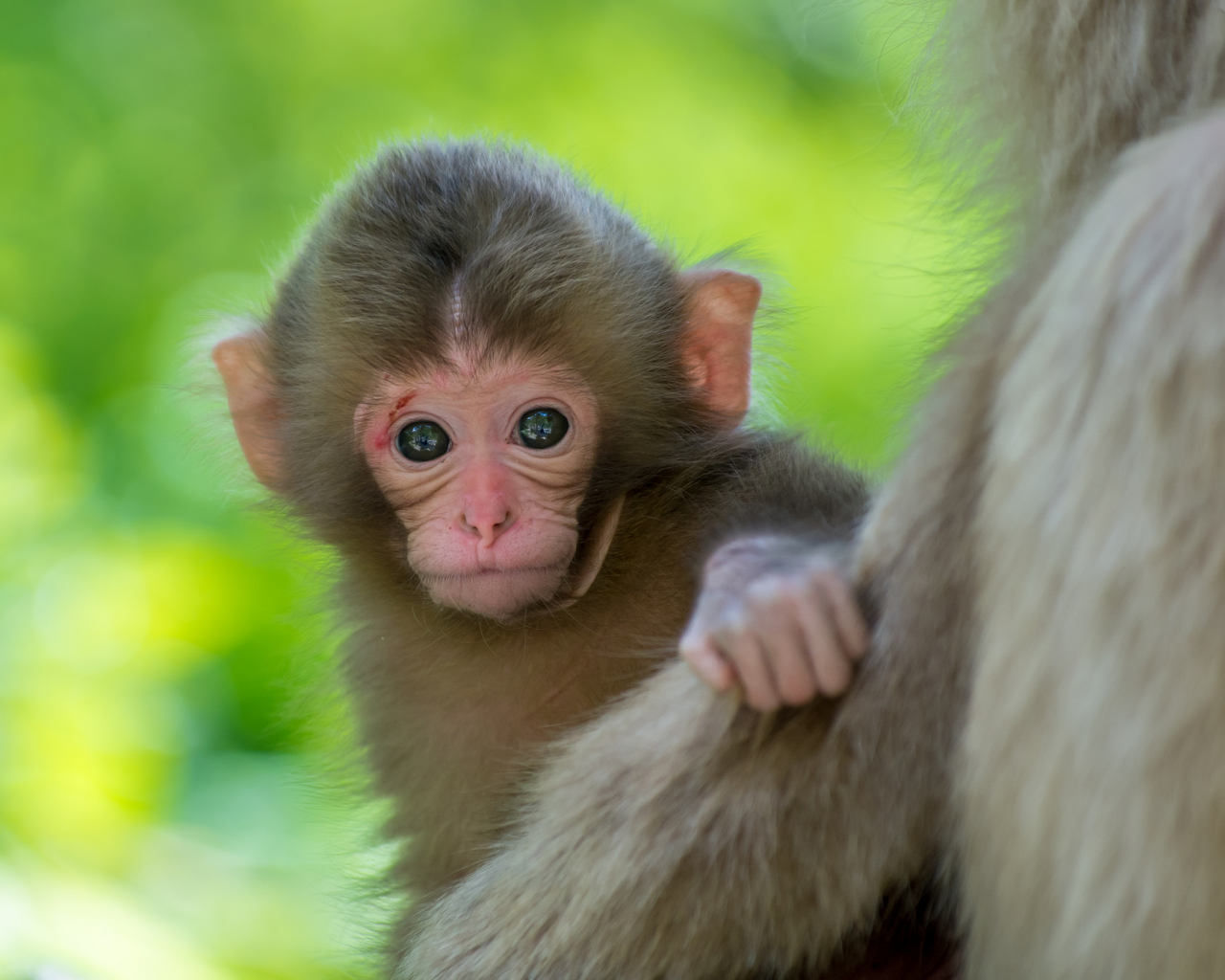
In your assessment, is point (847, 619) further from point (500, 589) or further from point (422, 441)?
point (422, 441)

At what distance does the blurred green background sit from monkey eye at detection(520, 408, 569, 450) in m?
0.47

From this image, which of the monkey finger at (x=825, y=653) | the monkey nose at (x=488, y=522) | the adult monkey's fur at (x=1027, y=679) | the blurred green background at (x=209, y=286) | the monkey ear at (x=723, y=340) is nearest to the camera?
the adult monkey's fur at (x=1027, y=679)

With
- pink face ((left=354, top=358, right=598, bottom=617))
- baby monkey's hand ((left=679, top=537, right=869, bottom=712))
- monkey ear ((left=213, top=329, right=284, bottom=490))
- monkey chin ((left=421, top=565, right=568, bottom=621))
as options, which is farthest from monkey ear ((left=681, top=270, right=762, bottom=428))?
baby monkey's hand ((left=679, top=537, right=869, bottom=712))

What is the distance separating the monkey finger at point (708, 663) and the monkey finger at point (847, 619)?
0.08 m

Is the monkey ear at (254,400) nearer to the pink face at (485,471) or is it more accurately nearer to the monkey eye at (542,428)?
the pink face at (485,471)

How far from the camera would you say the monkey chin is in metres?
1.52

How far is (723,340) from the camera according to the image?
5.77 ft

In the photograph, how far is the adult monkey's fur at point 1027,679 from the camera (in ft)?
2.74

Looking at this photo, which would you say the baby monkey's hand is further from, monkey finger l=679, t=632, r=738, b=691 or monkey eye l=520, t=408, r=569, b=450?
monkey eye l=520, t=408, r=569, b=450

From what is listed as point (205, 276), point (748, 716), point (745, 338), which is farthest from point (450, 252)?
point (205, 276)

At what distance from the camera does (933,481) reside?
38.4 inches

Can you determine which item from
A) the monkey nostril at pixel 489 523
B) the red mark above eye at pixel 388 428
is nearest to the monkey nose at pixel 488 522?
the monkey nostril at pixel 489 523

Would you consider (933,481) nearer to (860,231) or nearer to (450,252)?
(450,252)

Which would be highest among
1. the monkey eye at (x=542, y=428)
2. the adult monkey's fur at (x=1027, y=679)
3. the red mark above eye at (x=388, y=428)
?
the red mark above eye at (x=388, y=428)
